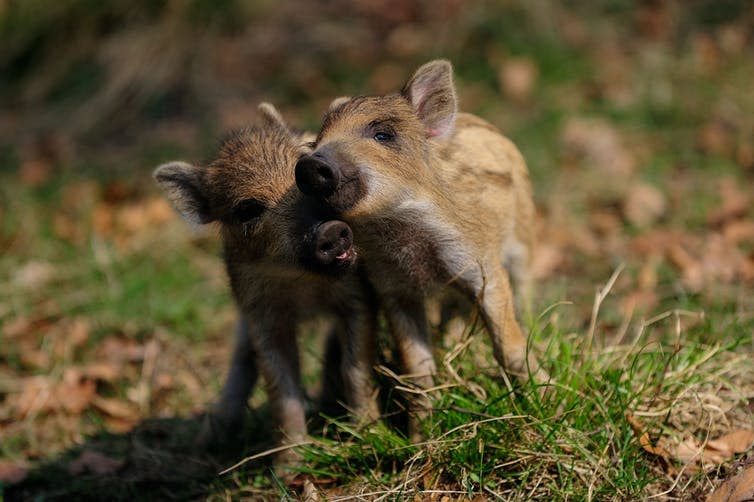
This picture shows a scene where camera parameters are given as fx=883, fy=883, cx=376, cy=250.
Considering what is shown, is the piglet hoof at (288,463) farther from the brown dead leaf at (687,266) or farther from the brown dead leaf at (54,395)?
the brown dead leaf at (687,266)

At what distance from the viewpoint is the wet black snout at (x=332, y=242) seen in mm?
3551

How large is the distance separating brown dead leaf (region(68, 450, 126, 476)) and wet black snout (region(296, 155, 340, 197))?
2.25 meters

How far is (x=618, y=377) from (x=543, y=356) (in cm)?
36

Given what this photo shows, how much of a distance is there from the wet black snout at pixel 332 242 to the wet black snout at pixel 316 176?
0.47 ft

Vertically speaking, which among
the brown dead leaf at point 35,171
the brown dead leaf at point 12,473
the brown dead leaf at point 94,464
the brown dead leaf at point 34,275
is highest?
the brown dead leaf at point 35,171

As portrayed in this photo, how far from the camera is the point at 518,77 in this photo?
9.27 metres

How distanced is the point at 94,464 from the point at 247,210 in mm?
1783

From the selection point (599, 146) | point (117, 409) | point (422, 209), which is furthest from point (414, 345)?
point (599, 146)

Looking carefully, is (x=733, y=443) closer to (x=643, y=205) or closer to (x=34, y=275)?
(x=643, y=205)

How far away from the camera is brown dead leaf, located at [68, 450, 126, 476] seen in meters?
4.80

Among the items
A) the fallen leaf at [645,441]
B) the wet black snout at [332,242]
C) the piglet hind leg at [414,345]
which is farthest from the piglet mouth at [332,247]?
the fallen leaf at [645,441]

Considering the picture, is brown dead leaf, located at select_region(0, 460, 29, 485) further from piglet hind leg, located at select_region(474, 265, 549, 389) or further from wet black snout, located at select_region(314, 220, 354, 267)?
piglet hind leg, located at select_region(474, 265, 549, 389)

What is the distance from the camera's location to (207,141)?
30.9 ft

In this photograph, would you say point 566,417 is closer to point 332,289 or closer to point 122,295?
point 332,289
